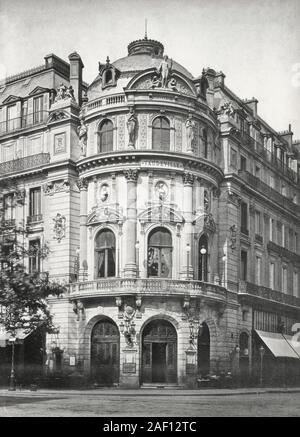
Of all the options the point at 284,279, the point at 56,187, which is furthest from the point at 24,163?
the point at 284,279

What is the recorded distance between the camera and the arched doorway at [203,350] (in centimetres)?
4262

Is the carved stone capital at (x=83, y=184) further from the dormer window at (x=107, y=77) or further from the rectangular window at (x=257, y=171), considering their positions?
the rectangular window at (x=257, y=171)

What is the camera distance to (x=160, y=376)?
4100cm

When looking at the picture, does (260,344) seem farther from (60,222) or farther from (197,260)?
(60,222)

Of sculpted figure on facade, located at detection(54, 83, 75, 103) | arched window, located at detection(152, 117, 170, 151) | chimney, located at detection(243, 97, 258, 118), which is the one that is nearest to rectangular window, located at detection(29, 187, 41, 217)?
sculpted figure on facade, located at detection(54, 83, 75, 103)

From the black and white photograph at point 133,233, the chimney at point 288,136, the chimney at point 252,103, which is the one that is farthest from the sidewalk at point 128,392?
the chimney at point 288,136

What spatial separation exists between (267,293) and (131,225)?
14875mm

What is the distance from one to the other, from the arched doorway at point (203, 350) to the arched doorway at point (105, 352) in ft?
16.8

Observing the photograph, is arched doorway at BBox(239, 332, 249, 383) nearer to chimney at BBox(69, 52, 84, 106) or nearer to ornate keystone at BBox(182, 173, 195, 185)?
ornate keystone at BBox(182, 173, 195, 185)

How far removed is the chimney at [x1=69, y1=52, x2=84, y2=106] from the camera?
153 feet

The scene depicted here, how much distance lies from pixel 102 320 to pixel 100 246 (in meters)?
4.55

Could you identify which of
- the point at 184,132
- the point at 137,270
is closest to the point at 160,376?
the point at 137,270

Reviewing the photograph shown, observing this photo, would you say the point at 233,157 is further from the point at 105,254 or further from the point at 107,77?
the point at 105,254

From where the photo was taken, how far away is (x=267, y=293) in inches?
2039
